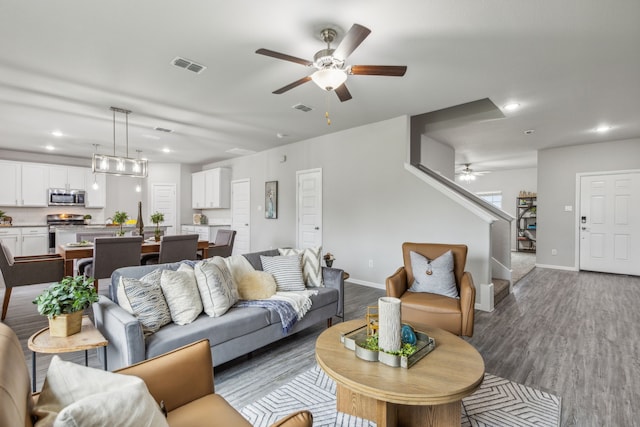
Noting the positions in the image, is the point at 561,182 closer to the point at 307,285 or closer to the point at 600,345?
the point at 600,345

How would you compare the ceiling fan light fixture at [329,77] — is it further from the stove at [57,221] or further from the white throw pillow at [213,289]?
the stove at [57,221]

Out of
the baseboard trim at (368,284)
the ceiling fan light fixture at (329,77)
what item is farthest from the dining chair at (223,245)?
the ceiling fan light fixture at (329,77)

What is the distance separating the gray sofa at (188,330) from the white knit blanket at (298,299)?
8 cm

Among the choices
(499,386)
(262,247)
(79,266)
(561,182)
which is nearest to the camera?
(499,386)

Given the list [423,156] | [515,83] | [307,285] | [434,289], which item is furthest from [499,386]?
[423,156]

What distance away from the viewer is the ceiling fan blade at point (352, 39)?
6.33 feet

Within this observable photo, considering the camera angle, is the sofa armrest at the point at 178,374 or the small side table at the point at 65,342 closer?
the sofa armrest at the point at 178,374

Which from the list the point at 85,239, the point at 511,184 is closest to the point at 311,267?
the point at 85,239

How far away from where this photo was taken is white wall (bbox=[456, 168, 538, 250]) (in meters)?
9.67

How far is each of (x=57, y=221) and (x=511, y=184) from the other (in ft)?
41.5

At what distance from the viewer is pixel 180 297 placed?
2.26 meters

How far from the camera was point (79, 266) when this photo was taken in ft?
13.7

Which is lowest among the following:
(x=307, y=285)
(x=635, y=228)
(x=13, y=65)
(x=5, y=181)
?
(x=307, y=285)

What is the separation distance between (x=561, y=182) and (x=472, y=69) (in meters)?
4.97
